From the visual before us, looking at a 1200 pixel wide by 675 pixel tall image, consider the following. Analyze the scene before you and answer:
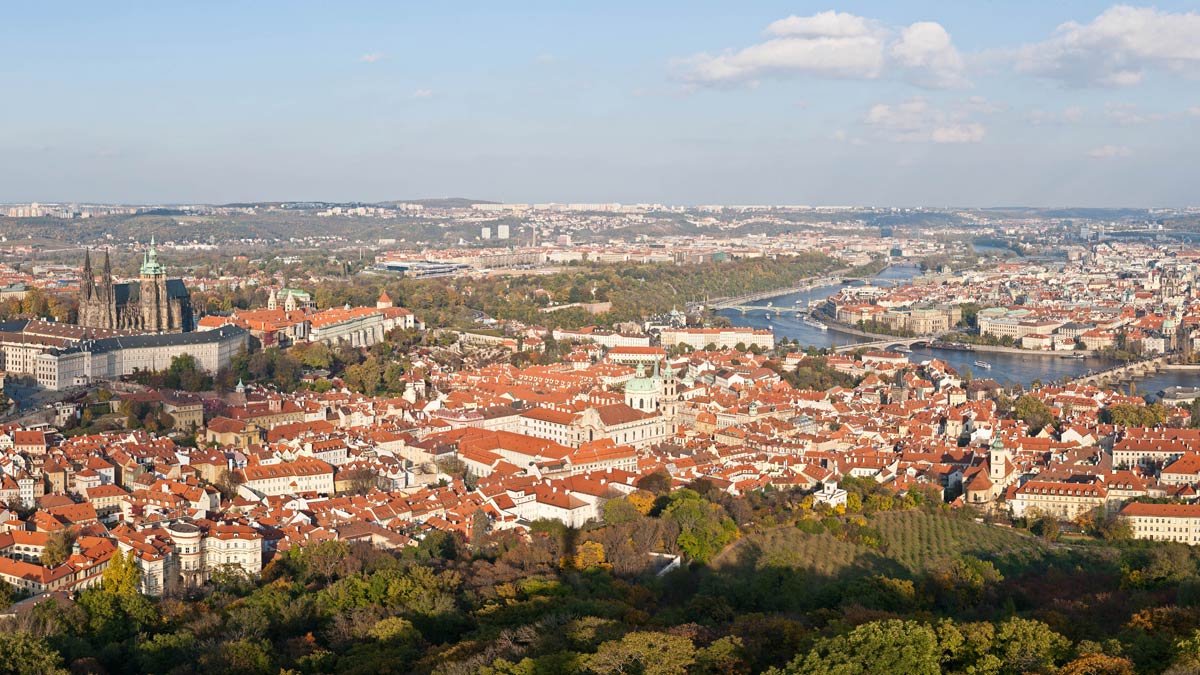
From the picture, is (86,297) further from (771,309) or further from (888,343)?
(771,309)

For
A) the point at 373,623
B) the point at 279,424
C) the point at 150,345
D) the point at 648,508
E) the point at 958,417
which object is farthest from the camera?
the point at 150,345

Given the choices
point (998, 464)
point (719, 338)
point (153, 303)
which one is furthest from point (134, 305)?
point (998, 464)

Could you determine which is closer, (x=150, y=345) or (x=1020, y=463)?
(x=1020, y=463)

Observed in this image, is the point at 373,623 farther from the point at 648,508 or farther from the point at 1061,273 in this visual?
the point at 1061,273

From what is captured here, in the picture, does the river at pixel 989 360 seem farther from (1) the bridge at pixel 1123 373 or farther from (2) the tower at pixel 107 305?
(2) the tower at pixel 107 305

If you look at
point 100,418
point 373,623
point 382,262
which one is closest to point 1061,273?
point 382,262

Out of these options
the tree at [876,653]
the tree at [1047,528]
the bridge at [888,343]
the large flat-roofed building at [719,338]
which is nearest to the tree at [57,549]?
the tree at [876,653]

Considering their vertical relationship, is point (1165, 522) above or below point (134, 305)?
below
